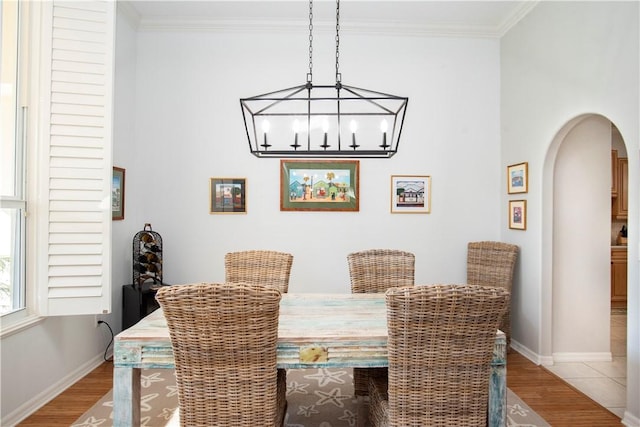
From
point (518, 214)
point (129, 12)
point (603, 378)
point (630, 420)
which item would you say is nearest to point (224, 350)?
point (630, 420)

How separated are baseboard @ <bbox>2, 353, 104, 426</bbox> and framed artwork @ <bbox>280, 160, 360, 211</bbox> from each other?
2187mm

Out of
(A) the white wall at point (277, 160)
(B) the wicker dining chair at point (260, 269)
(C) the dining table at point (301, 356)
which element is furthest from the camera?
(A) the white wall at point (277, 160)

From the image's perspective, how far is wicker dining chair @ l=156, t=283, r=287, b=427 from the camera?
62.1 inches

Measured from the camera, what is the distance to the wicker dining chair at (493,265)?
151 inches

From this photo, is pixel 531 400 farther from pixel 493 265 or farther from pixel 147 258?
pixel 147 258

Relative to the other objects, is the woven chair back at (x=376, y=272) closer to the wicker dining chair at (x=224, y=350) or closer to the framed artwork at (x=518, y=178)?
the wicker dining chair at (x=224, y=350)

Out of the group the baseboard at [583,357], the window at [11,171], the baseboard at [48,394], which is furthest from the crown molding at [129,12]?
the baseboard at [583,357]

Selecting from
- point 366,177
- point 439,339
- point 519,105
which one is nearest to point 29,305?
point 439,339

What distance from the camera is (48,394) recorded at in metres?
2.87

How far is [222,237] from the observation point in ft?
14.0

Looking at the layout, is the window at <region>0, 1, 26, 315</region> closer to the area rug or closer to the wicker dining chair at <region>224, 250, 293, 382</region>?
the area rug

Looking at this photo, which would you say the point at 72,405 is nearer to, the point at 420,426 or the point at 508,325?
the point at 420,426

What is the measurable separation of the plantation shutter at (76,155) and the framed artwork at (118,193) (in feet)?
2.82

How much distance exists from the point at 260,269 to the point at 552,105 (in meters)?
2.79
